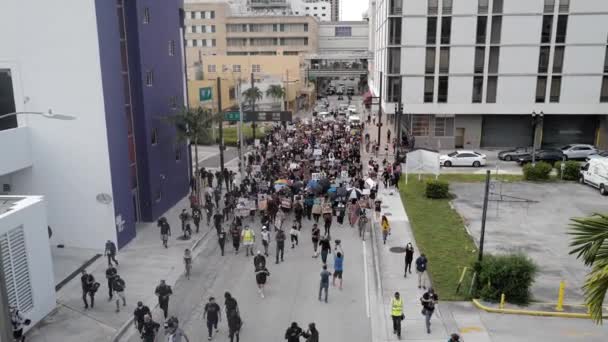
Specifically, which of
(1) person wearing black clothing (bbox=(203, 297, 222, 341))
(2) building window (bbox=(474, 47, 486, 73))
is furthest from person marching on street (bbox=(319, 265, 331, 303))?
(2) building window (bbox=(474, 47, 486, 73))

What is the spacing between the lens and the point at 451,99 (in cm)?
4462

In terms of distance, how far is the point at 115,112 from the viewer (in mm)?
21141

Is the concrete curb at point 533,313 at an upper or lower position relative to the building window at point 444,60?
lower

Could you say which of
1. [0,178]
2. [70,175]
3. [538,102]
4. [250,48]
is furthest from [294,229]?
[250,48]

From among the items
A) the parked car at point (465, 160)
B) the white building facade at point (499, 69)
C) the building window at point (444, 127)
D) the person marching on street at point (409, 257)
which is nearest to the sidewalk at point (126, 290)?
the person marching on street at point (409, 257)

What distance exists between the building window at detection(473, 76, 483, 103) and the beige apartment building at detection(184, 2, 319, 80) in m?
61.6

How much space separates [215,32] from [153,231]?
85836mm

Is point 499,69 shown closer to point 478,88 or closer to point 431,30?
point 478,88

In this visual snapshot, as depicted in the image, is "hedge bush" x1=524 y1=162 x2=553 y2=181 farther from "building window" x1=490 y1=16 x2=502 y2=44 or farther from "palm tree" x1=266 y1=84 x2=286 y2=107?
"palm tree" x1=266 y1=84 x2=286 y2=107

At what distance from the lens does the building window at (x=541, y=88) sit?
43594 mm

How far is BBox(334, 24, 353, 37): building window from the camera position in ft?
404

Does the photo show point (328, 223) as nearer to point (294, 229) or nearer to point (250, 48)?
point (294, 229)

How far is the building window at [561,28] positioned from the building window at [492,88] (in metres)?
5.74

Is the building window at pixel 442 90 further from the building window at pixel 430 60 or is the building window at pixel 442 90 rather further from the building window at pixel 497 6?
the building window at pixel 497 6
